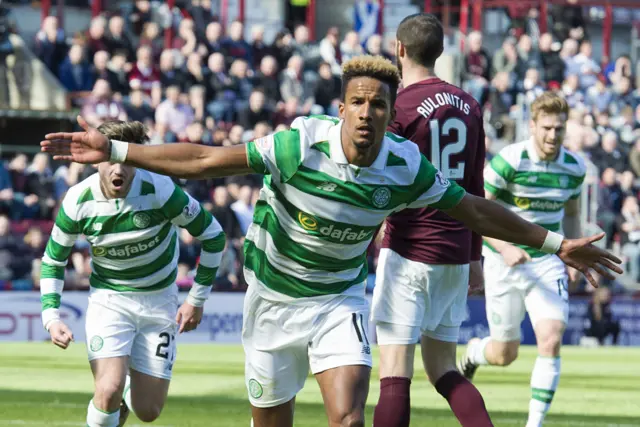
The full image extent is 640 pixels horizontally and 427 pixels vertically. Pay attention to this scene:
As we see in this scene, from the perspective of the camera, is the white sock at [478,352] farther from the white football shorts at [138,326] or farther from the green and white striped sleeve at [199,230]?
the white football shorts at [138,326]

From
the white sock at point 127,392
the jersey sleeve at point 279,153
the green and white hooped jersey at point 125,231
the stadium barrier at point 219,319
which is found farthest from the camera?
the stadium barrier at point 219,319

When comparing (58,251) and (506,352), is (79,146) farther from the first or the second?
Result: (506,352)

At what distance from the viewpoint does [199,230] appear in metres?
8.36

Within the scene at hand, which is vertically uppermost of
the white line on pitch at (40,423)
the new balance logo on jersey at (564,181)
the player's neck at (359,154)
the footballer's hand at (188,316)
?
the player's neck at (359,154)

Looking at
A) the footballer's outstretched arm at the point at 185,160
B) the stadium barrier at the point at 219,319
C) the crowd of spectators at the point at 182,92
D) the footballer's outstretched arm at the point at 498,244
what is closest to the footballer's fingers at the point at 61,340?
the footballer's outstretched arm at the point at 185,160

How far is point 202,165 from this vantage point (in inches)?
222

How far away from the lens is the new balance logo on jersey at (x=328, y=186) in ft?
20.1

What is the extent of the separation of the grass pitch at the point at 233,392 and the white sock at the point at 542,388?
118 cm

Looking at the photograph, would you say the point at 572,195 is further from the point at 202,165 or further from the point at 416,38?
the point at 202,165

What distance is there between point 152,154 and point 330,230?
3.55 feet

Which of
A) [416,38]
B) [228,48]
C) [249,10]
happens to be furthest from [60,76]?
[416,38]

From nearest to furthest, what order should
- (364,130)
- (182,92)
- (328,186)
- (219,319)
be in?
1. (364,130)
2. (328,186)
3. (219,319)
4. (182,92)

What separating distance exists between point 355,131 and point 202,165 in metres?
0.80

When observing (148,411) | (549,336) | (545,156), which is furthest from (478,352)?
(148,411)
